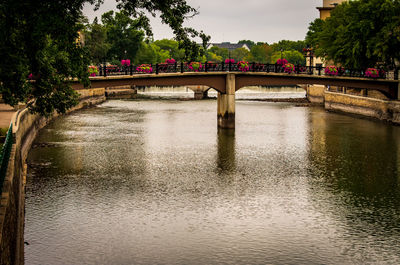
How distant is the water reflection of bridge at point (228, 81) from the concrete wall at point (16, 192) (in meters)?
7.71

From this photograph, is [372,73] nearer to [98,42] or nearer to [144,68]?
[144,68]

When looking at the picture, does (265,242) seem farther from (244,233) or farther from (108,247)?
(108,247)

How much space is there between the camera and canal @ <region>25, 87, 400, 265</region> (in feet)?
65.8

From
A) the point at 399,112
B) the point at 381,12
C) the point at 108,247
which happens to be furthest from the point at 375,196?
Result: the point at 381,12

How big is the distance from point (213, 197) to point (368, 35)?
39707 millimetres

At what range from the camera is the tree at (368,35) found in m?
56.6

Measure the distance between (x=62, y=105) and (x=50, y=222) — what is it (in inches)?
201

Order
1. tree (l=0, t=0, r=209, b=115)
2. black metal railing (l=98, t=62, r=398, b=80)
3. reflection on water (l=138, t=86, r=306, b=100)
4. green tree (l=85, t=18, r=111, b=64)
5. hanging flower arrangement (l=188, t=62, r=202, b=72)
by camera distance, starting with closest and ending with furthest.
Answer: tree (l=0, t=0, r=209, b=115) → black metal railing (l=98, t=62, r=398, b=80) → hanging flower arrangement (l=188, t=62, r=202, b=72) → reflection on water (l=138, t=86, r=306, b=100) → green tree (l=85, t=18, r=111, b=64)

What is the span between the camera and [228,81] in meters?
54.8

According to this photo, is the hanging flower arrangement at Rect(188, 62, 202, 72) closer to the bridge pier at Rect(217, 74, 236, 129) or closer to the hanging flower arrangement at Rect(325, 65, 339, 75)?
the bridge pier at Rect(217, 74, 236, 129)

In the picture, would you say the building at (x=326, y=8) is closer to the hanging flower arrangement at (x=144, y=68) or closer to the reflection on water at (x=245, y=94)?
the reflection on water at (x=245, y=94)

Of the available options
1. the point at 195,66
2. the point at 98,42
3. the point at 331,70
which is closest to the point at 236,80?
the point at 195,66

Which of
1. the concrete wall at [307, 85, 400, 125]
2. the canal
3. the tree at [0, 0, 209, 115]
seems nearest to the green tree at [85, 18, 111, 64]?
the concrete wall at [307, 85, 400, 125]

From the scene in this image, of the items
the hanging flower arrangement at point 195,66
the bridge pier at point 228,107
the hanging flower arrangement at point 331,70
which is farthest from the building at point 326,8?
the hanging flower arrangement at point 195,66
